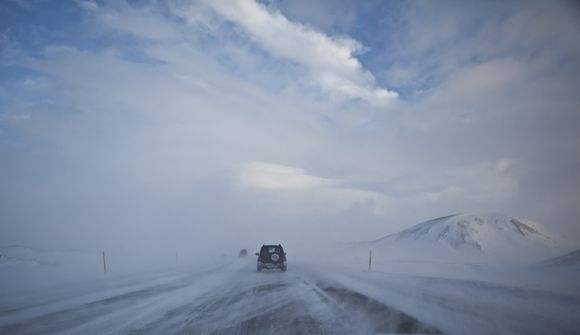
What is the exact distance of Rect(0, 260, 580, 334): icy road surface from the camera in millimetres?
6125

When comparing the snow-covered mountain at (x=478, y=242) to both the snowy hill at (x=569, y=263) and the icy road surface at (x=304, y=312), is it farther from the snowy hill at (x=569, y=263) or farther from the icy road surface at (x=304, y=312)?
the icy road surface at (x=304, y=312)

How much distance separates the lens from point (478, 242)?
192 ft

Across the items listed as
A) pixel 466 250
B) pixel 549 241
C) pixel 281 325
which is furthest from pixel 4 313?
pixel 549 241

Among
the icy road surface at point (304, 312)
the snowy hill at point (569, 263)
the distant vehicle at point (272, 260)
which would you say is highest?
the icy road surface at point (304, 312)

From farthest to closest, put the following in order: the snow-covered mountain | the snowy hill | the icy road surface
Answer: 1. the snow-covered mountain
2. the snowy hill
3. the icy road surface

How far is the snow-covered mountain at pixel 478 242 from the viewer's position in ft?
176

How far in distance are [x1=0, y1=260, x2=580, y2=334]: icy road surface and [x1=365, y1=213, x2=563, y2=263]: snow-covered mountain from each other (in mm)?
44622

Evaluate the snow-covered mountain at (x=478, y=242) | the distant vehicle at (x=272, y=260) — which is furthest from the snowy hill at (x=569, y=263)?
the snow-covered mountain at (x=478, y=242)

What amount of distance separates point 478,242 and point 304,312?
62614 mm

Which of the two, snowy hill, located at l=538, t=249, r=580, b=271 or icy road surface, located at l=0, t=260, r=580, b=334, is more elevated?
icy road surface, located at l=0, t=260, r=580, b=334

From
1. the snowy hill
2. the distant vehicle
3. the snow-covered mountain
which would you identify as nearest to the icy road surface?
the distant vehicle

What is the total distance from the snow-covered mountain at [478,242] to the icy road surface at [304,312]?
44.6 metres

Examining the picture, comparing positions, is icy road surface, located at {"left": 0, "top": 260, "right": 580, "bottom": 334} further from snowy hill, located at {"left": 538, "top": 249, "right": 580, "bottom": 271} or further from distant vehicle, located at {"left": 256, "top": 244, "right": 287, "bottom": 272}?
snowy hill, located at {"left": 538, "top": 249, "right": 580, "bottom": 271}

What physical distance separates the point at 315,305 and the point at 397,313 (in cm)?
212
